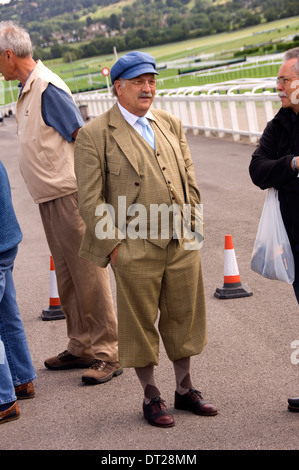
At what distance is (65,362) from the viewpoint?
19.7 ft

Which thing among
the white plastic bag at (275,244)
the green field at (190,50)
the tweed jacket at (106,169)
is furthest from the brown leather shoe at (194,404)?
the green field at (190,50)

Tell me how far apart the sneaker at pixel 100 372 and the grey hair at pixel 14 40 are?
2080 millimetres

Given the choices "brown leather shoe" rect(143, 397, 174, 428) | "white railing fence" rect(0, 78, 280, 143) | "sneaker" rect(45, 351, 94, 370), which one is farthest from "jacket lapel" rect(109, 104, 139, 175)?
"white railing fence" rect(0, 78, 280, 143)

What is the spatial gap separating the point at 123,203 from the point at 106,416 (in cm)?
126

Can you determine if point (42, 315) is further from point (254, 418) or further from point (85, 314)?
point (254, 418)

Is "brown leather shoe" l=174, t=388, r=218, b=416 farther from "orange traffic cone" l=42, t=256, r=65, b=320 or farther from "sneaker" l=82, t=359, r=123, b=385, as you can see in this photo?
"orange traffic cone" l=42, t=256, r=65, b=320

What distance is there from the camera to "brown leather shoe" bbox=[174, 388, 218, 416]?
186 inches

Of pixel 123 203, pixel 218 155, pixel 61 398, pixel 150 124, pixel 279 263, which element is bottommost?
pixel 218 155

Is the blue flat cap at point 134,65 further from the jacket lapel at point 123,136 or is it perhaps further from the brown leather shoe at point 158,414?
the brown leather shoe at point 158,414

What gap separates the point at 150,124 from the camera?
4.71 meters

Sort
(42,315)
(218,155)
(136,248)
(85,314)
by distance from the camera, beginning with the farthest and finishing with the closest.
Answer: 1. (218,155)
2. (42,315)
3. (85,314)
4. (136,248)
